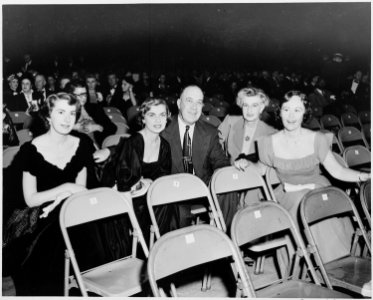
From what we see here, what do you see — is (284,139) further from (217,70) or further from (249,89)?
(217,70)

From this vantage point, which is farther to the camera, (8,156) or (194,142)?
(194,142)

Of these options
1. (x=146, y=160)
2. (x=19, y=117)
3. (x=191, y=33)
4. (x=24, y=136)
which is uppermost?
(x=191, y=33)

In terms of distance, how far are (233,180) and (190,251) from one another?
1.09m

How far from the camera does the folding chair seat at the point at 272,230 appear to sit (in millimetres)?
1784

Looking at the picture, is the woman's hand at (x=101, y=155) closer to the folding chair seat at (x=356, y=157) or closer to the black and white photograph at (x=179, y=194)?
the black and white photograph at (x=179, y=194)

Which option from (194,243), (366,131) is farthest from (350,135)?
(194,243)

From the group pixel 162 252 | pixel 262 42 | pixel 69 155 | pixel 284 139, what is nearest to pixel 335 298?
pixel 162 252

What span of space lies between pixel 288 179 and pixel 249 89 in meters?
1.02

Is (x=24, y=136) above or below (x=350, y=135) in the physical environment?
above

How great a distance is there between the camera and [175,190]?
7.79 feet

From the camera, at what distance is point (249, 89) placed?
3.36 metres

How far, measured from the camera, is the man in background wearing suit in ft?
9.76

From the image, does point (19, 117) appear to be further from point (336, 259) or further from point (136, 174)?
point (336, 259)

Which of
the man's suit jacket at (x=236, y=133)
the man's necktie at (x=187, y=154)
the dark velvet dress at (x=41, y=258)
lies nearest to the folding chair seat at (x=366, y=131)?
the man's suit jacket at (x=236, y=133)
